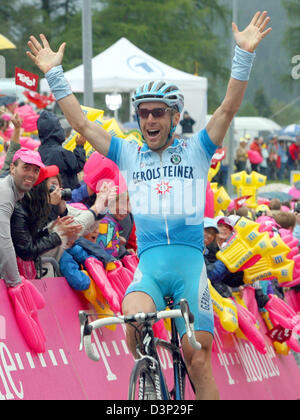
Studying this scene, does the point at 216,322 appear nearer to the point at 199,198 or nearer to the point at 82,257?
the point at 82,257

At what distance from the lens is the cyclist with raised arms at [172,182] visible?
5324 millimetres

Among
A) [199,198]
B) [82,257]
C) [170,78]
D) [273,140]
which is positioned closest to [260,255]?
[82,257]

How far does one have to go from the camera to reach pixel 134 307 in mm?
5062

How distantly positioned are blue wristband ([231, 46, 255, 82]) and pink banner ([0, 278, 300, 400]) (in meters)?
2.18

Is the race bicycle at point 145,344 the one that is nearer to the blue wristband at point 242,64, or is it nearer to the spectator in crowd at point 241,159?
the blue wristband at point 242,64

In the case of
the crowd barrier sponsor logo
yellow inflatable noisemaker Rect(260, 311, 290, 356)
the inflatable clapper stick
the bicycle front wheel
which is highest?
the bicycle front wheel

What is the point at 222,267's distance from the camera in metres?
8.17

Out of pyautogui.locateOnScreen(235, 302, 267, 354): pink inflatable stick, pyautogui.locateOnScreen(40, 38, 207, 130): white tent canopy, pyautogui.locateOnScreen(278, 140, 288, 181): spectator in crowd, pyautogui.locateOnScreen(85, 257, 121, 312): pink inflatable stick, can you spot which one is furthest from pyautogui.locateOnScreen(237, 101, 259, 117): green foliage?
pyautogui.locateOnScreen(85, 257, 121, 312): pink inflatable stick

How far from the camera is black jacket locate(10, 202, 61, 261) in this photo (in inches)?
255

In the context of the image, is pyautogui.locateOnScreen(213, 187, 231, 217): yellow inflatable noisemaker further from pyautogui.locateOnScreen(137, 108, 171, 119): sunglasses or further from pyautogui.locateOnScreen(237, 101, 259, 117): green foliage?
pyautogui.locateOnScreen(237, 101, 259, 117): green foliage

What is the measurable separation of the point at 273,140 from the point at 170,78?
15630 mm

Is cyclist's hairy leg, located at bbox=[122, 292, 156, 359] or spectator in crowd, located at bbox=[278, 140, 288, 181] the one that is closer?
cyclist's hairy leg, located at bbox=[122, 292, 156, 359]

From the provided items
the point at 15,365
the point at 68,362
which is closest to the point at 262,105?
the point at 68,362
